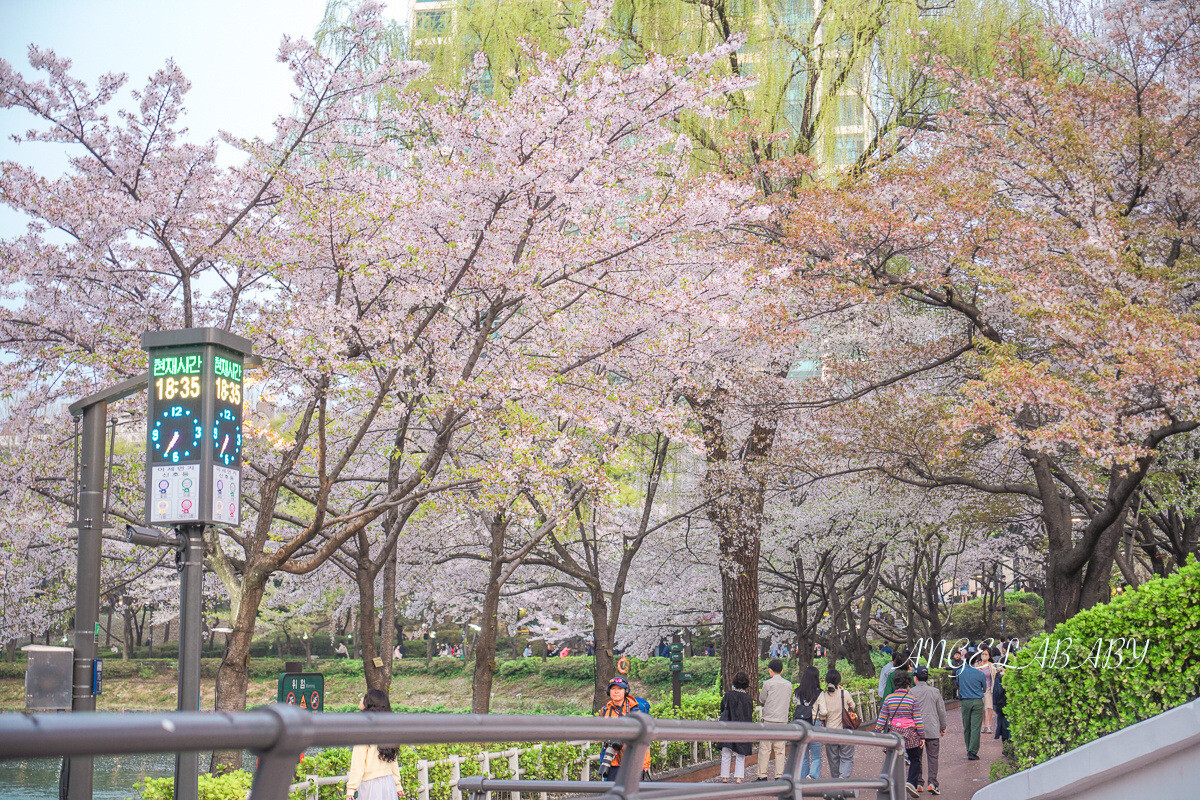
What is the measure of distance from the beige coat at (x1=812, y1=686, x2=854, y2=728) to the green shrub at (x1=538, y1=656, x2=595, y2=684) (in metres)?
28.6

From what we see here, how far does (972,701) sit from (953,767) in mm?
1276

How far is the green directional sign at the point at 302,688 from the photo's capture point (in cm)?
1002

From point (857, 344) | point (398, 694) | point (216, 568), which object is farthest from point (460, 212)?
point (398, 694)

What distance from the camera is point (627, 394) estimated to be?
46.7 feet

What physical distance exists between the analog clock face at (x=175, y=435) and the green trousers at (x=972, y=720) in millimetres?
12176

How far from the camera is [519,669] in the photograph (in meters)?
42.1

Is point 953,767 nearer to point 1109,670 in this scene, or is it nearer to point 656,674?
point 1109,670

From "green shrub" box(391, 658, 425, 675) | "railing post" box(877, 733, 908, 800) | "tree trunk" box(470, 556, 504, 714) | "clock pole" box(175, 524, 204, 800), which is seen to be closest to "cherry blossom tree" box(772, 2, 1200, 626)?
"tree trunk" box(470, 556, 504, 714)

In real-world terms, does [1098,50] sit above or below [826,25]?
below

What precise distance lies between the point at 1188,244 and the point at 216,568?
1395 cm

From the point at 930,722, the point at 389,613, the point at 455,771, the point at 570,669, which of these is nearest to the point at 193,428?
the point at 455,771

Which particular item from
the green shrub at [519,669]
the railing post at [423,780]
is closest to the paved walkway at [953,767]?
the railing post at [423,780]

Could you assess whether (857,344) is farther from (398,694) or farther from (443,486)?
(398,694)

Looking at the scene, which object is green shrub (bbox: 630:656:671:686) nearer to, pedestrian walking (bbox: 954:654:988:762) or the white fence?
pedestrian walking (bbox: 954:654:988:762)
